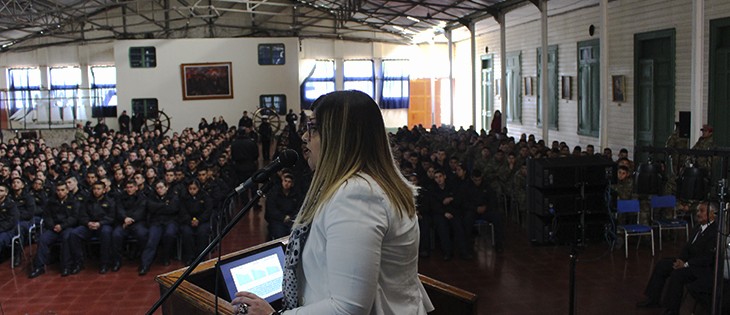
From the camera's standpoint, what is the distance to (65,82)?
29141 millimetres

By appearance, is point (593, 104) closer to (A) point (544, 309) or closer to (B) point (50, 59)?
(A) point (544, 309)

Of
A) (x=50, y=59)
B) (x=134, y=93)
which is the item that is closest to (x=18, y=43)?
(x=50, y=59)

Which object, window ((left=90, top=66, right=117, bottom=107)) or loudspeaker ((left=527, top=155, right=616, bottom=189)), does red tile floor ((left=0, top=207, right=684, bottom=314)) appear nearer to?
loudspeaker ((left=527, top=155, right=616, bottom=189))

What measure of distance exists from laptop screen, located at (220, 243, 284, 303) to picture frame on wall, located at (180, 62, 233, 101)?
24052mm

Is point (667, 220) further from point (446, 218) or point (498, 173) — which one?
point (498, 173)

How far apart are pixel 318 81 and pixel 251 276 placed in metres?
26.2

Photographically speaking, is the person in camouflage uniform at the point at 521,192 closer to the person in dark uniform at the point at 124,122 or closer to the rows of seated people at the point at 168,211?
the rows of seated people at the point at 168,211

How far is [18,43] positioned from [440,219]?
25103 millimetres

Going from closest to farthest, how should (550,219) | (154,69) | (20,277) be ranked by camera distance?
(550,219) < (20,277) < (154,69)

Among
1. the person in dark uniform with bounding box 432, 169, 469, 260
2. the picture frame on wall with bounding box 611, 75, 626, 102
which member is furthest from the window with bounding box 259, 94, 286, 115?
the person in dark uniform with bounding box 432, 169, 469, 260

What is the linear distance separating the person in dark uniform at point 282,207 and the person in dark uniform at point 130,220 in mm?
1557

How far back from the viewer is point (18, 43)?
28.7 metres

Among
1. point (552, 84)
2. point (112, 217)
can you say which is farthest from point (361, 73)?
point (112, 217)

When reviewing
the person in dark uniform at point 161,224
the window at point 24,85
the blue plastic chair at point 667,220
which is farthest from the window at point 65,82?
the blue plastic chair at point 667,220
